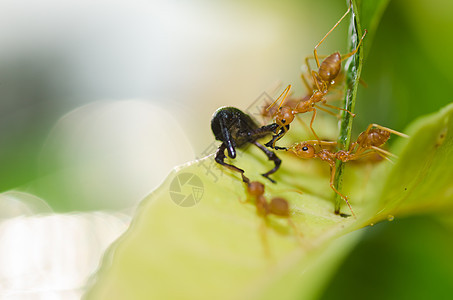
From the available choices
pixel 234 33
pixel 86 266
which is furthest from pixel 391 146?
pixel 234 33

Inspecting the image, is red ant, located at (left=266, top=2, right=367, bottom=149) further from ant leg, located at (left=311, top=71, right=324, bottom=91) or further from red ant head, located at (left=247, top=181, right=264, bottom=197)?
red ant head, located at (left=247, top=181, right=264, bottom=197)

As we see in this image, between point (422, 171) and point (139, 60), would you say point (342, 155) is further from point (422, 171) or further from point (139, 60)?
point (139, 60)

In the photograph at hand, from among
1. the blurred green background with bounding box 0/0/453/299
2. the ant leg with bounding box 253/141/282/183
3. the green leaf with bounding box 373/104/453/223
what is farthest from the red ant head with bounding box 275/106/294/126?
the blurred green background with bounding box 0/0/453/299

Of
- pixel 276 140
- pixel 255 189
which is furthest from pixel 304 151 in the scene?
pixel 255 189

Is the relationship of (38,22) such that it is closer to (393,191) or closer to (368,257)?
(368,257)

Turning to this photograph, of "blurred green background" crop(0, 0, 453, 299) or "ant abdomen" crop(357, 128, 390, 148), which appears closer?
"ant abdomen" crop(357, 128, 390, 148)

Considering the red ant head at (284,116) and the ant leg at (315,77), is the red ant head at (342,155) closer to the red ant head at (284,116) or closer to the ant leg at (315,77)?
the red ant head at (284,116)
